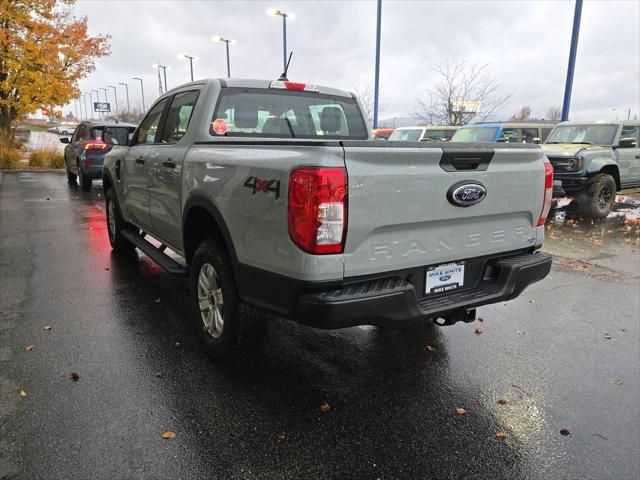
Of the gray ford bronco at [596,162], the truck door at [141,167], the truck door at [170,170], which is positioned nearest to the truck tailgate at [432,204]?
the truck door at [170,170]

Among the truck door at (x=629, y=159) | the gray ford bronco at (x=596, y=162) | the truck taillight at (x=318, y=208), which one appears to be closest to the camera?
the truck taillight at (x=318, y=208)

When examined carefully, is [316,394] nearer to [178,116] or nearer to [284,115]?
[284,115]

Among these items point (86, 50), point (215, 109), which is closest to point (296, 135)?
point (215, 109)

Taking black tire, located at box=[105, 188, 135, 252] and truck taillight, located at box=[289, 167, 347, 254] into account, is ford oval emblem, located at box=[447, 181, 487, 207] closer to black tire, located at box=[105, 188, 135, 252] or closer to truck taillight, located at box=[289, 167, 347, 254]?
truck taillight, located at box=[289, 167, 347, 254]

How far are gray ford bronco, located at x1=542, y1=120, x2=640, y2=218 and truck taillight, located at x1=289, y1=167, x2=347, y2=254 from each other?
27.6ft

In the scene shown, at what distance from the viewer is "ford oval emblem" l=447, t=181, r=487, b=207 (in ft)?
9.20

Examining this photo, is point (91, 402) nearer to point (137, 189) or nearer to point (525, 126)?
point (137, 189)

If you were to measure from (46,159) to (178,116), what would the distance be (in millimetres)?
18035

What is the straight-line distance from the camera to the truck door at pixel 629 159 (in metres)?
10.4

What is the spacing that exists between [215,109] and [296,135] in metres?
0.74

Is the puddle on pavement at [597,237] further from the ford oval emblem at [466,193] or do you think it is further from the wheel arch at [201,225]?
the wheel arch at [201,225]

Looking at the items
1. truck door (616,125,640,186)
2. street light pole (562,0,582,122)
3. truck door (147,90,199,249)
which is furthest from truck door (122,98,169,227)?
street light pole (562,0,582,122)

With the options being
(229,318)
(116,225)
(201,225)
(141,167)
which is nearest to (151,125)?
(141,167)

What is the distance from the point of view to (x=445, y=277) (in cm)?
294
